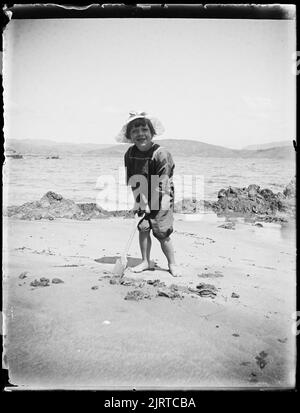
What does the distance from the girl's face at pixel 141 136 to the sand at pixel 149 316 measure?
2.20 ft

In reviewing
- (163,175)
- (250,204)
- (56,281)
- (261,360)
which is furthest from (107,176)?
(261,360)

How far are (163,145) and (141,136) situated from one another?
0.62ft

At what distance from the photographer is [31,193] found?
Answer: 3443 millimetres

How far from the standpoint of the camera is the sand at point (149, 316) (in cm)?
289

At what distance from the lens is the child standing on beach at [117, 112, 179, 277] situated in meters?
3.29

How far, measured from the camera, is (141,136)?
3.28 m

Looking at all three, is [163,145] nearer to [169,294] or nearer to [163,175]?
[163,175]

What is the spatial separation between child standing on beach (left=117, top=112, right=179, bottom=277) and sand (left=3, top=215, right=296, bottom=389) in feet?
0.39

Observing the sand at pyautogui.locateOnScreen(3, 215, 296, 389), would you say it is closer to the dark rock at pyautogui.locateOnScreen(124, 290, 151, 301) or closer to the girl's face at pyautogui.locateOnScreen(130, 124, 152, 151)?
the dark rock at pyautogui.locateOnScreen(124, 290, 151, 301)

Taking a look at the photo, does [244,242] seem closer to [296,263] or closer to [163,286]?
[296,263]

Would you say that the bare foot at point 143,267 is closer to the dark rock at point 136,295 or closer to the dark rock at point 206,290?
the dark rock at point 136,295

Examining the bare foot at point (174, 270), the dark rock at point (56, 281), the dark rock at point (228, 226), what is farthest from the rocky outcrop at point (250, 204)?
the dark rock at point (56, 281)

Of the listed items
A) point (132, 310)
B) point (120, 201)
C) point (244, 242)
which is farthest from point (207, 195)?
point (132, 310)
